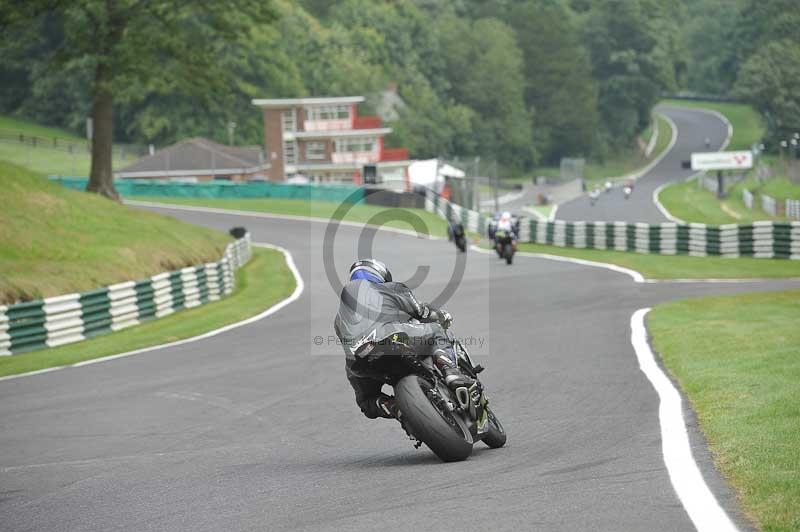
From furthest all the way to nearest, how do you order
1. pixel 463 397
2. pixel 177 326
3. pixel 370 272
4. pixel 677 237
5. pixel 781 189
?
pixel 781 189
pixel 677 237
pixel 177 326
pixel 370 272
pixel 463 397

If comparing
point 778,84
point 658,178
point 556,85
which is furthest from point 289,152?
point 778,84

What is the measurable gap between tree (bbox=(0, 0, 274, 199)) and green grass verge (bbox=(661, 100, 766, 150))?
45.6m

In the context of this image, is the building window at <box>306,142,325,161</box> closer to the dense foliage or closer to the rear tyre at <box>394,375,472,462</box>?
the dense foliage

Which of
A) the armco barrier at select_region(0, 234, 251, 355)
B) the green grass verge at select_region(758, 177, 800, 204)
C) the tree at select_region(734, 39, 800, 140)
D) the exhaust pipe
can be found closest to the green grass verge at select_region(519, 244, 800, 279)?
the armco barrier at select_region(0, 234, 251, 355)

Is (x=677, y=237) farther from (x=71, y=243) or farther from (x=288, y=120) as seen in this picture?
(x=288, y=120)

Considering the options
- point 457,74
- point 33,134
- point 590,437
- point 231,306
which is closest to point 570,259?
point 231,306

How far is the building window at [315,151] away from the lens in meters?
98.2

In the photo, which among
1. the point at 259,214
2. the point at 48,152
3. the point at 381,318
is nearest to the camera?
the point at 381,318

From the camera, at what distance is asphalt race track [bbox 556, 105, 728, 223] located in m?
71.2

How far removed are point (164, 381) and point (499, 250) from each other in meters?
19.9

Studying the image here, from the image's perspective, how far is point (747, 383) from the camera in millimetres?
11570

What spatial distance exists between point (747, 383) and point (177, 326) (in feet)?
43.3

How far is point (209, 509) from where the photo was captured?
24.6ft

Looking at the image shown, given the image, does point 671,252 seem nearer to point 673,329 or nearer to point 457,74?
point 673,329
